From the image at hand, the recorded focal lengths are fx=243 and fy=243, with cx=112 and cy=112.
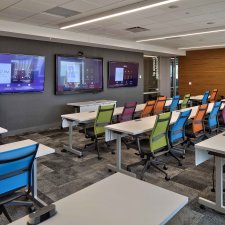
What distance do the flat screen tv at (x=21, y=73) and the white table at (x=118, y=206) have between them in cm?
530

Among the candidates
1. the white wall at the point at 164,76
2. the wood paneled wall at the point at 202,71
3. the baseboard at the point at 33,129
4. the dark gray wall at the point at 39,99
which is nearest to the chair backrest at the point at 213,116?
the dark gray wall at the point at 39,99

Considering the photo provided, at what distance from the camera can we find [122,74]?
9.30 metres

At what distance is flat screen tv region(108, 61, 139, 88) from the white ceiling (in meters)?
1.88

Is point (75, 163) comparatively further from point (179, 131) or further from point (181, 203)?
point (181, 203)

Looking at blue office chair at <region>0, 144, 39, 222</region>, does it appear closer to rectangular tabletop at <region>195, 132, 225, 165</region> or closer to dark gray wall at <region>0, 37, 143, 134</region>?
rectangular tabletop at <region>195, 132, 225, 165</region>

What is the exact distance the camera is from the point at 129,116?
5508mm

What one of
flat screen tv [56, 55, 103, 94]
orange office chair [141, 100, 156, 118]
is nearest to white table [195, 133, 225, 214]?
orange office chair [141, 100, 156, 118]

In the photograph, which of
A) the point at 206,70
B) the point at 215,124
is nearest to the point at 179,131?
the point at 215,124

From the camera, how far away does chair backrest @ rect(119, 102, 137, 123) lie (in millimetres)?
5273

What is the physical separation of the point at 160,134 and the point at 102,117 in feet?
4.50

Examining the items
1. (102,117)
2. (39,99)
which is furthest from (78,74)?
(102,117)

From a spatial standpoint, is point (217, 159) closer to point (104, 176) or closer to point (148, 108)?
point (104, 176)

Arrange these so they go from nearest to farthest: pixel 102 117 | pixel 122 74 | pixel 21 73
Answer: pixel 102 117 < pixel 21 73 < pixel 122 74

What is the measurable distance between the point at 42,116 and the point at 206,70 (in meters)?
7.96
